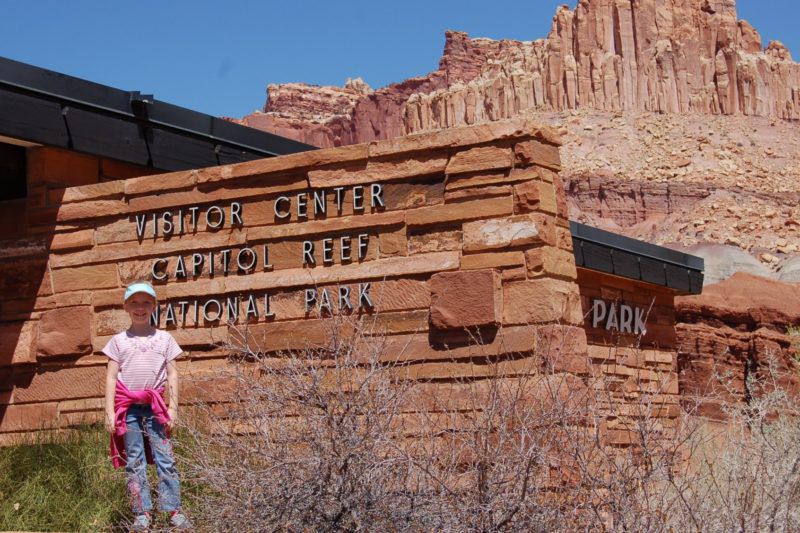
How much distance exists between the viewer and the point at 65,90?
Result: 9734mm

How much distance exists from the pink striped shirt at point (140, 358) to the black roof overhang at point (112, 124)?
115 inches

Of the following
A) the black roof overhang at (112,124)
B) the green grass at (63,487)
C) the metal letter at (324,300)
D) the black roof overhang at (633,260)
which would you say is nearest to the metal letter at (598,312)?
the black roof overhang at (633,260)

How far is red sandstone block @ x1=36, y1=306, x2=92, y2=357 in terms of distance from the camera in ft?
30.8

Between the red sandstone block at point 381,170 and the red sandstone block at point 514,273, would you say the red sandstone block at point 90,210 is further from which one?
the red sandstone block at point 514,273

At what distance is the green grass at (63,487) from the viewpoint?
7.16 meters

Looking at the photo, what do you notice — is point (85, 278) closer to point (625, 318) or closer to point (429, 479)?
point (429, 479)

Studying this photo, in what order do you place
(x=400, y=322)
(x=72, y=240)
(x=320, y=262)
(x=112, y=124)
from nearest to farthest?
(x=400, y=322)
(x=320, y=262)
(x=72, y=240)
(x=112, y=124)

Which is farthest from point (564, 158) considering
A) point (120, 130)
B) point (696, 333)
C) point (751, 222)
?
point (120, 130)

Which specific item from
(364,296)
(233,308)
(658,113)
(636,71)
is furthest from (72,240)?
(636,71)

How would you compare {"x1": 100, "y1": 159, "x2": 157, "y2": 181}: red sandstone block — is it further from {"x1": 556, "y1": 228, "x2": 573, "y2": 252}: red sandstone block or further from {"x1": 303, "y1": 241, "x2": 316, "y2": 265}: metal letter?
{"x1": 556, "y1": 228, "x2": 573, "y2": 252}: red sandstone block

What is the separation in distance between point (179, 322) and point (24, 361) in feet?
4.81

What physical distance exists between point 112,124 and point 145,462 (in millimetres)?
4030

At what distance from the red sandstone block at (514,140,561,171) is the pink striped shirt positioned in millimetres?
2705

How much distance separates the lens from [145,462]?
6934 millimetres
